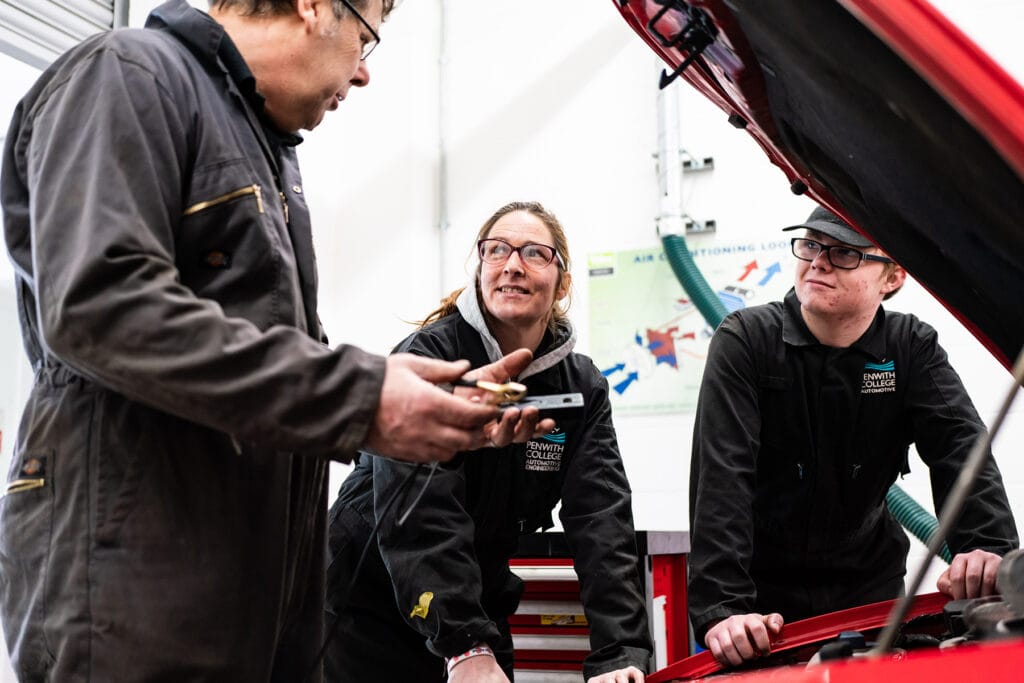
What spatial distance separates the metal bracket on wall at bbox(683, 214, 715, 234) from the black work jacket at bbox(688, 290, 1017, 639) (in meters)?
1.77

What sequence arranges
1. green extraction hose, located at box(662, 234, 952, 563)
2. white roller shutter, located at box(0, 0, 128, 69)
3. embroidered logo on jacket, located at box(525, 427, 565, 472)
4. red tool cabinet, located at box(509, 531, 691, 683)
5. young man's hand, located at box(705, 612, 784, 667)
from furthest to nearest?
1. green extraction hose, located at box(662, 234, 952, 563)
2. white roller shutter, located at box(0, 0, 128, 69)
3. red tool cabinet, located at box(509, 531, 691, 683)
4. embroidered logo on jacket, located at box(525, 427, 565, 472)
5. young man's hand, located at box(705, 612, 784, 667)

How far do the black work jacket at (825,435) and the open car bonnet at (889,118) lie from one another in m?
0.74

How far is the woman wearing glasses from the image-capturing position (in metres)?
1.74

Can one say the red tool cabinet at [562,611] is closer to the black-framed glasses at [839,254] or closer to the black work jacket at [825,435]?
the black work jacket at [825,435]

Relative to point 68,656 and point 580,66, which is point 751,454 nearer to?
point 68,656

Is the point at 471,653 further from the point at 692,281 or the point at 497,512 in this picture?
the point at 692,281

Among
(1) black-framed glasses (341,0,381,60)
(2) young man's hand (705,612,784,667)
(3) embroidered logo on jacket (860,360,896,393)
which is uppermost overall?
(1) black-framed glasses (341,0,381,60)

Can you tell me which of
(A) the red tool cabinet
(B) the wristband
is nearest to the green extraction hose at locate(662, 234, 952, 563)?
(A) the red tool cabinet

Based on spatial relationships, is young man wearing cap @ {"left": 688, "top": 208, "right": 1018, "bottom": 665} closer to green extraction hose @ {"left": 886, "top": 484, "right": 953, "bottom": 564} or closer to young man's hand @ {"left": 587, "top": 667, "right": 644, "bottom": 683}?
young man's hand @ {"left": 587, "top": 667, "right": 644, "bottom": 683}

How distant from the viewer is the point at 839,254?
2084 millimetres

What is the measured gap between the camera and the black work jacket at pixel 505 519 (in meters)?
1.69

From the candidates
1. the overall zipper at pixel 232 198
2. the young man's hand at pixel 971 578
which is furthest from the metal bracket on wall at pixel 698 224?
the overall zipper at pixel 232 198

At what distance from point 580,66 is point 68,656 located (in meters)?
3.79

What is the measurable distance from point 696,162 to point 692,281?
0.54 metres
